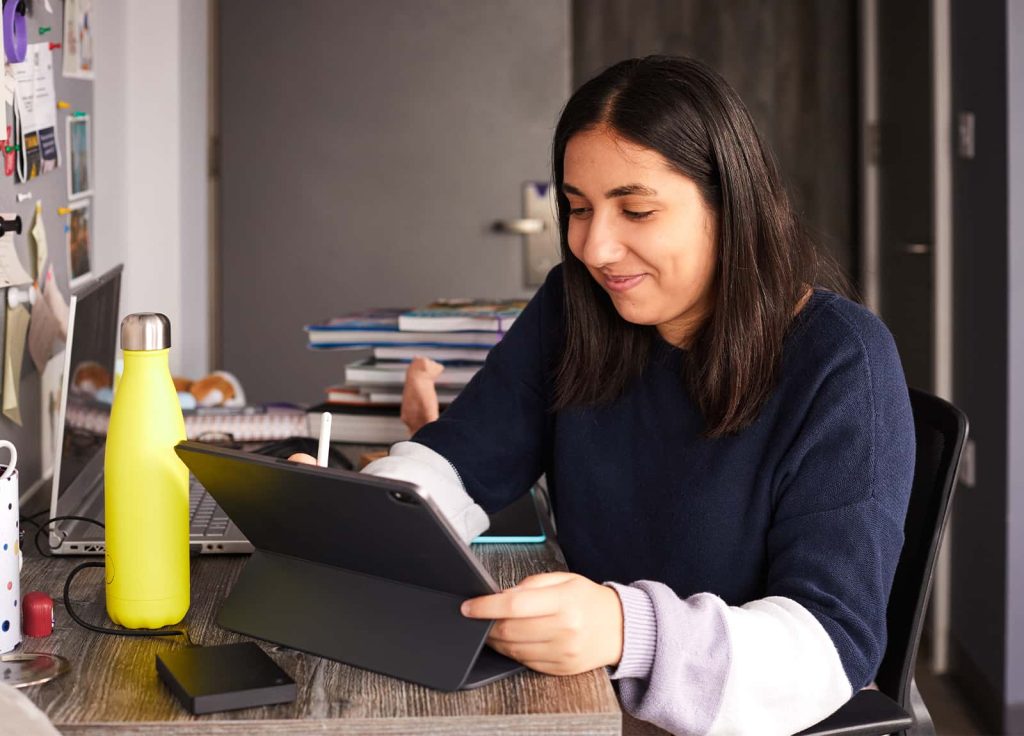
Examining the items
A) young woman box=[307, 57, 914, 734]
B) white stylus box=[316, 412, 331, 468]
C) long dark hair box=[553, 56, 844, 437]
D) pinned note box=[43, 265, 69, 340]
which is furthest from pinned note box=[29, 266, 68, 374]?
long dark hair box=[553, 56, 844, 437]

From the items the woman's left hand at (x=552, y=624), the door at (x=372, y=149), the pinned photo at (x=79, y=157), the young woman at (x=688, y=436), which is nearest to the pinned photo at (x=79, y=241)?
the pinned photo at (x=79, y=157)

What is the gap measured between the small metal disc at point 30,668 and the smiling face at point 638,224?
617 millimetres

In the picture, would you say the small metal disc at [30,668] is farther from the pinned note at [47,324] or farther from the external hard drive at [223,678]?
the pinned note at [47,324]

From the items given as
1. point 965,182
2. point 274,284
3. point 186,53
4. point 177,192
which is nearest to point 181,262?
point 177,192

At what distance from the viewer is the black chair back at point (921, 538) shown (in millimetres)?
1243

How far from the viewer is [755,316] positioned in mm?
1216

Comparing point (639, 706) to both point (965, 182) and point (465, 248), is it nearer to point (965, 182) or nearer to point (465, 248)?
point (965, 182)

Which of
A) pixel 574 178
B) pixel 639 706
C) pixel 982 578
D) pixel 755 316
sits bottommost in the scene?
pixel 982 578

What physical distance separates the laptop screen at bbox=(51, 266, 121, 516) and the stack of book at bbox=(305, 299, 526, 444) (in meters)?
0.41

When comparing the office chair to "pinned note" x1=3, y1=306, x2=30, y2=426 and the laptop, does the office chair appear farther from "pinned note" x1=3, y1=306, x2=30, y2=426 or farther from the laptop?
"pinned note" x1=3, y1=306, x2=30, y2=426

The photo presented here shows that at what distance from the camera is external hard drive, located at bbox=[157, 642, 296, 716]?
0.84 metres

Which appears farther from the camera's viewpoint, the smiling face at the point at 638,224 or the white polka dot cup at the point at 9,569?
the smiling face at the point at 638,224

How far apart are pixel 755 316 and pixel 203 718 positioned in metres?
0.67

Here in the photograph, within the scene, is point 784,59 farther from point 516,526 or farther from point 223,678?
point 223,678
